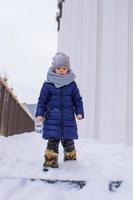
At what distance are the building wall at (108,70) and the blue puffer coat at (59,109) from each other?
2346 millimetres

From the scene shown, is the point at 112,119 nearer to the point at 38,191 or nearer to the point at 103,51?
the point at 103,51

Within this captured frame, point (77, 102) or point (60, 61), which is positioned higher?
point (60, 61)

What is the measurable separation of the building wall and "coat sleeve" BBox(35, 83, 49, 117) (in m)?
2.53

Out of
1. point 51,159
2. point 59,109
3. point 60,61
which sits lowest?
point 51,159

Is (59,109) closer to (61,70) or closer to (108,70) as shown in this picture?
(61,70)


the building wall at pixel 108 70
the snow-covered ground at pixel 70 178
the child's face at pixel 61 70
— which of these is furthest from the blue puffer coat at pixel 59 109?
the building wall at pixel 108 70

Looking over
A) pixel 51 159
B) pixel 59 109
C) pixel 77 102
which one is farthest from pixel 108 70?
pixel 51 159

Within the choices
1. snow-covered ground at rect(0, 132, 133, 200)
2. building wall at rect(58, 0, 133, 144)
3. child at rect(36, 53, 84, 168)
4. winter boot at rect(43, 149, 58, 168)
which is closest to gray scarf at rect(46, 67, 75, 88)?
child at rect(36, 53, 84, 168)

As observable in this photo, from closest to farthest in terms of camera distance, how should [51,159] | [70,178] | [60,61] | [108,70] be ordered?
[70,178], [51,159], [60,61], [108,70]

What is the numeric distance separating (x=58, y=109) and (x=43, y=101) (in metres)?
0.17

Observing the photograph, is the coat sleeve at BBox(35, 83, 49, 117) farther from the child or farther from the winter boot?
the winter boot

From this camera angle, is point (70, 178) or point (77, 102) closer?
point (70, 178)

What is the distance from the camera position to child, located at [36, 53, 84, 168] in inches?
169

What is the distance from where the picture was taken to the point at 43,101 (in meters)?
4.41
